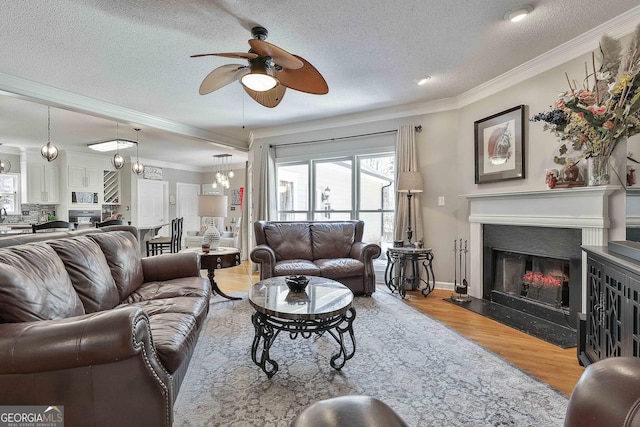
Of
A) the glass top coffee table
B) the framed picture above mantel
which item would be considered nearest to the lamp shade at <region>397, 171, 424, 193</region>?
the framed picture above mantel

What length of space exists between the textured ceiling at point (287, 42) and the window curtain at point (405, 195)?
53 centimetres

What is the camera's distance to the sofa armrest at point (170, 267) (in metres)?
2.67

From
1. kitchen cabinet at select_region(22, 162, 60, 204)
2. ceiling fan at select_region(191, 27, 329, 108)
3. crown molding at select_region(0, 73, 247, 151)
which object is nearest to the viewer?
ceiling fan at select_region(191, 27, 329, 108)

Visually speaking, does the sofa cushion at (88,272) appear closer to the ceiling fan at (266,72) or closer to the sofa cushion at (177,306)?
the sofa cushion at (177,306)

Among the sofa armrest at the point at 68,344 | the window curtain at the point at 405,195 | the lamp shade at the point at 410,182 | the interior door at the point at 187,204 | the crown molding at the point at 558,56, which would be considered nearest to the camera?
the sofa armrest at the point at 68,344

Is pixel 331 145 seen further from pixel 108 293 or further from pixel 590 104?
pixel 108 293

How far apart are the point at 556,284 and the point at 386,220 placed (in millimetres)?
2295

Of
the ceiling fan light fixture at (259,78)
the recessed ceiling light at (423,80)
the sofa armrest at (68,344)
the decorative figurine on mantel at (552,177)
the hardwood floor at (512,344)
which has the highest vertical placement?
the recessed ceiling light at (423,80)

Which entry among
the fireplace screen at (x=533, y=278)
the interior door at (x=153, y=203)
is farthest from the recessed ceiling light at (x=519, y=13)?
the interior door at (x=153, y=203)

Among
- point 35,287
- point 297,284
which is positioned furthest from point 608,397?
point 35,287

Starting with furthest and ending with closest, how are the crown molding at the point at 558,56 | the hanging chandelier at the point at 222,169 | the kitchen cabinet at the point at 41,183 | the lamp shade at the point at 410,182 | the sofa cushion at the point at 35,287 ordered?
the hanging chandelier at the point at 222,169
the kitchen cabinet at the point at 41,183
the lamp shade at the point at 410,182
the crown molding at the point at 558,56
the sofa cushion at the point at 35,287

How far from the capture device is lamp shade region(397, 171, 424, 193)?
391 cm

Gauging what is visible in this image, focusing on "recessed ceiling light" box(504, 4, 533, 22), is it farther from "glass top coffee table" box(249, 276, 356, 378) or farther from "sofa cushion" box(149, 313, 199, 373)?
"sofa cushion" box(149, 313, 199, 373)

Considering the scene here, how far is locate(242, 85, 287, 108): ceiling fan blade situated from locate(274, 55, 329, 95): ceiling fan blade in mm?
190
